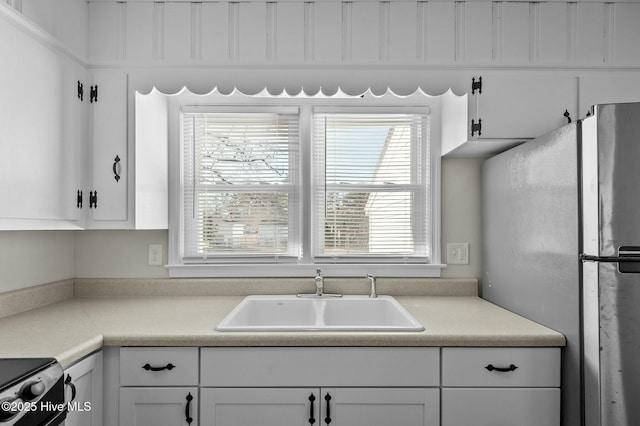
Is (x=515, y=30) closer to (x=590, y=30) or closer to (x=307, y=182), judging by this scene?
(x=590, y=30)

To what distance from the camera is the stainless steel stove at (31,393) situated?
3.08 ft

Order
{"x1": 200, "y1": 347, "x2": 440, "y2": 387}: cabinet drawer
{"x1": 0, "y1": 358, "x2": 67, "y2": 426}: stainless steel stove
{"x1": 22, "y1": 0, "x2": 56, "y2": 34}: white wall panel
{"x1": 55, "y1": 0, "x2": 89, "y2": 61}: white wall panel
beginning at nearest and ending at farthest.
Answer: {"x1": 0, "y1": 358, "x2": 67, "y2": 426}: stainless steel stove < {"x1": 200, "y1": 347, "x2": 440, "y2": 387}: cabinet drawer < {"x1": 22, "y1": 0, "x2": 56, "y2": 34}: white wall panel < {"x1": 55, "y1": 0, "x2": 89, "y2": 61}: white wall panel

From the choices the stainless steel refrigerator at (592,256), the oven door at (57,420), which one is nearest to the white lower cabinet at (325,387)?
the stainless steel refrigerator at (592,256)

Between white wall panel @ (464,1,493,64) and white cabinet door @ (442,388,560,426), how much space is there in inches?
58.8

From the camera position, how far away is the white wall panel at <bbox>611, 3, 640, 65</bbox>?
1.87 metres

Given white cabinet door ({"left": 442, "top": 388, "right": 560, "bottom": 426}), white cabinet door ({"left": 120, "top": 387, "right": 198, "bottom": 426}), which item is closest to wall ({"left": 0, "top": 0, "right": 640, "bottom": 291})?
white cabinet door ({"left": 120, "top": 387, "right": 198, "bottom": 426})

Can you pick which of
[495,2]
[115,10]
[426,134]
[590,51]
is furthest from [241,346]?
[590,51]

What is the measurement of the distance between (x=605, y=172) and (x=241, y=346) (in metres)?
1.39

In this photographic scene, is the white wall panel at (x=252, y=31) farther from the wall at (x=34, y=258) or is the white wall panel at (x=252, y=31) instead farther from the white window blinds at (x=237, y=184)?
the wall at (x=34, y=258)

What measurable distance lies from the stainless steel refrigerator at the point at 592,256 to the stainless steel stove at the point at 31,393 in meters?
1.66

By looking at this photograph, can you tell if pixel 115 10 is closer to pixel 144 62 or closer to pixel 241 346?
pixel 144 62

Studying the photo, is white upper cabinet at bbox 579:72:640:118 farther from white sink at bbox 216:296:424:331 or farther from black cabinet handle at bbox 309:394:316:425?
black cabinet handle at bbox 309:394:316:425

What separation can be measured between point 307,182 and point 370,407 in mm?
1247

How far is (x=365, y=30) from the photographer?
192 cm
